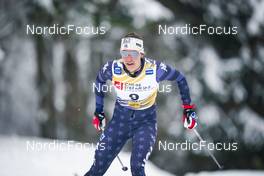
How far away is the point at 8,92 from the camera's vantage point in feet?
40.6

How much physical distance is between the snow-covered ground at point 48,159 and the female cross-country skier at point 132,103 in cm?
84

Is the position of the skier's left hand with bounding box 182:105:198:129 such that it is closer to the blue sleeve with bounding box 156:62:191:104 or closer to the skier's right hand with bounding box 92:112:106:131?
the blue sleeve with bounding box 156:62:191:104

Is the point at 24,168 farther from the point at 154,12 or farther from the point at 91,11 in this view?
the point at 154,12

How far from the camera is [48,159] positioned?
22.4 ft

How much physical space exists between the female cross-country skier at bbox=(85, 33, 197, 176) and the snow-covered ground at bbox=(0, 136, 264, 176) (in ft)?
2.76

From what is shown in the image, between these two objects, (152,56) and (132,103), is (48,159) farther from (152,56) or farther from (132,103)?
(152,56)

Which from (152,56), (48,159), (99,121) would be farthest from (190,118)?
(152,56)

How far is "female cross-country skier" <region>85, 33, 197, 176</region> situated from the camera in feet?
17.6

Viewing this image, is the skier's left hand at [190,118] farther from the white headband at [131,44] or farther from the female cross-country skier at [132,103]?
the white headband at [131,44]

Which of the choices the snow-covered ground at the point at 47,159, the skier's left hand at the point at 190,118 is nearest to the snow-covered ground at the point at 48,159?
the snow-covered ground at the point at 47,159

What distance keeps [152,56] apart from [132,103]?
8.15 metres

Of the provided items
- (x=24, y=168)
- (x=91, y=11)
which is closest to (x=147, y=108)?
(x=24, y=168)

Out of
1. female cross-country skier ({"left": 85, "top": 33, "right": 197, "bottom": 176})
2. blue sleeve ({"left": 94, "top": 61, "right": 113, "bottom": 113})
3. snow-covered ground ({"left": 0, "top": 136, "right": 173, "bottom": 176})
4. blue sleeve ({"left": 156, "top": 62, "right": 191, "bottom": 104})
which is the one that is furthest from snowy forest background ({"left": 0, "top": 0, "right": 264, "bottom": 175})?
blue sleeve ({"left": 156, "top": 62, "right": 191, "bottom": 104})

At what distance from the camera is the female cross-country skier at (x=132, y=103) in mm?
5373
